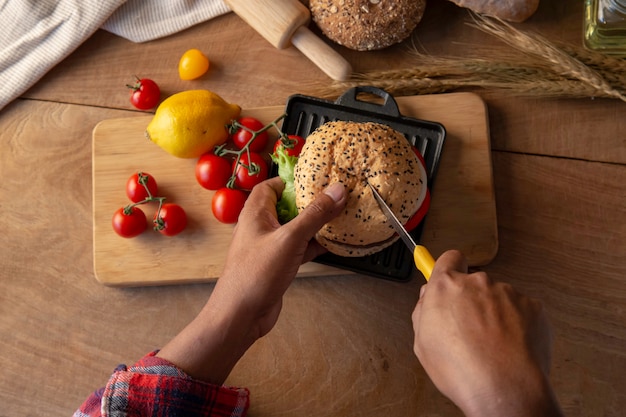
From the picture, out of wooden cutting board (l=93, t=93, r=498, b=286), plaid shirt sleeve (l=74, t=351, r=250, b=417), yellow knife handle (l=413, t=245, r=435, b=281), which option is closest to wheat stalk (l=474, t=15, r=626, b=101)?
wooden cutting board (l=93, t=93, r=498, b=286)

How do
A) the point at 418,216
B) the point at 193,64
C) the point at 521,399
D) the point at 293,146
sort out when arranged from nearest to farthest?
the point at 521,399, the point at 418,216, the point at 293,146, the point at 193,64

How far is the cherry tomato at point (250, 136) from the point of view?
2.17 meters

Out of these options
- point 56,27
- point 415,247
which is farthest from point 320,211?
point 56,27

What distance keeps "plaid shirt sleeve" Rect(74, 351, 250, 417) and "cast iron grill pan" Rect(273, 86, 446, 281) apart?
0.59m

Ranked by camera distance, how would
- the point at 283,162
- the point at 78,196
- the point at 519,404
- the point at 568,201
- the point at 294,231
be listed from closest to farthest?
the point at 519,404
the point at 294,231
the point at 283,162
the point at 568,201
the point at 78,196

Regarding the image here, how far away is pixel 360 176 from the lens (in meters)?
1.76

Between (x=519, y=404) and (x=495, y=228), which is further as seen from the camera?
(x=495, y=228)

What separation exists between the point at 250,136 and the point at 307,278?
555 mm

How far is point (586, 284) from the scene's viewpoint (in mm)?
2133

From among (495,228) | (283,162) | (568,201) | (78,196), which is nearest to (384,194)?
(283,162)

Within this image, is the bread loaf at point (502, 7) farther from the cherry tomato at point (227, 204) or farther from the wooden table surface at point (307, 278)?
the cherry tomato at point (227, 204)

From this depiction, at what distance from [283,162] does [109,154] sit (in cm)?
72

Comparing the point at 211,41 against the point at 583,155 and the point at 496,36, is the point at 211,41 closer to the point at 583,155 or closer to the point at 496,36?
the point at 496,36

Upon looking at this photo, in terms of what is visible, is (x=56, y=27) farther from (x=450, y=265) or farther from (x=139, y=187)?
(x=450, y=265)
